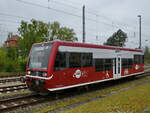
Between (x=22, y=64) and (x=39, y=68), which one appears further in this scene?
(x=22, y=64)

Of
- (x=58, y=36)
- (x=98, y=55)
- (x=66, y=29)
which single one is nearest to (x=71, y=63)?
(x=98, y=55)

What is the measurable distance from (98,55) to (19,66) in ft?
46.2

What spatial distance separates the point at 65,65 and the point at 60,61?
0.38m

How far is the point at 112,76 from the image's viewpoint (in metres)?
11.3

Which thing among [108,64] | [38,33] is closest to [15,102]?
[108,64]

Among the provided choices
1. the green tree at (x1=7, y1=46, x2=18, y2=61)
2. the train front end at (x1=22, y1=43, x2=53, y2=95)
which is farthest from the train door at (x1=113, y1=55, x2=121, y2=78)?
the green tree at (x1=7, y1=46, x2=18, y2=61)

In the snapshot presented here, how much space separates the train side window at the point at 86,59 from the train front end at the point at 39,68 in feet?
7.29

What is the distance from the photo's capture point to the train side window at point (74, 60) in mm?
8062

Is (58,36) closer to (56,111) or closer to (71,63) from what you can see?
(71,63)

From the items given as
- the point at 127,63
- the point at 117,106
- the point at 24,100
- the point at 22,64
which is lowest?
the point at 24,100

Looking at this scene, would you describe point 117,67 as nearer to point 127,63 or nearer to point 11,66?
point 127,63

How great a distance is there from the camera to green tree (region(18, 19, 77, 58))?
23203mm

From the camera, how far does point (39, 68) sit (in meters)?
7.63

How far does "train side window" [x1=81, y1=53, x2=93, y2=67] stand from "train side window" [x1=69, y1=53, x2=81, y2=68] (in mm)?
325
